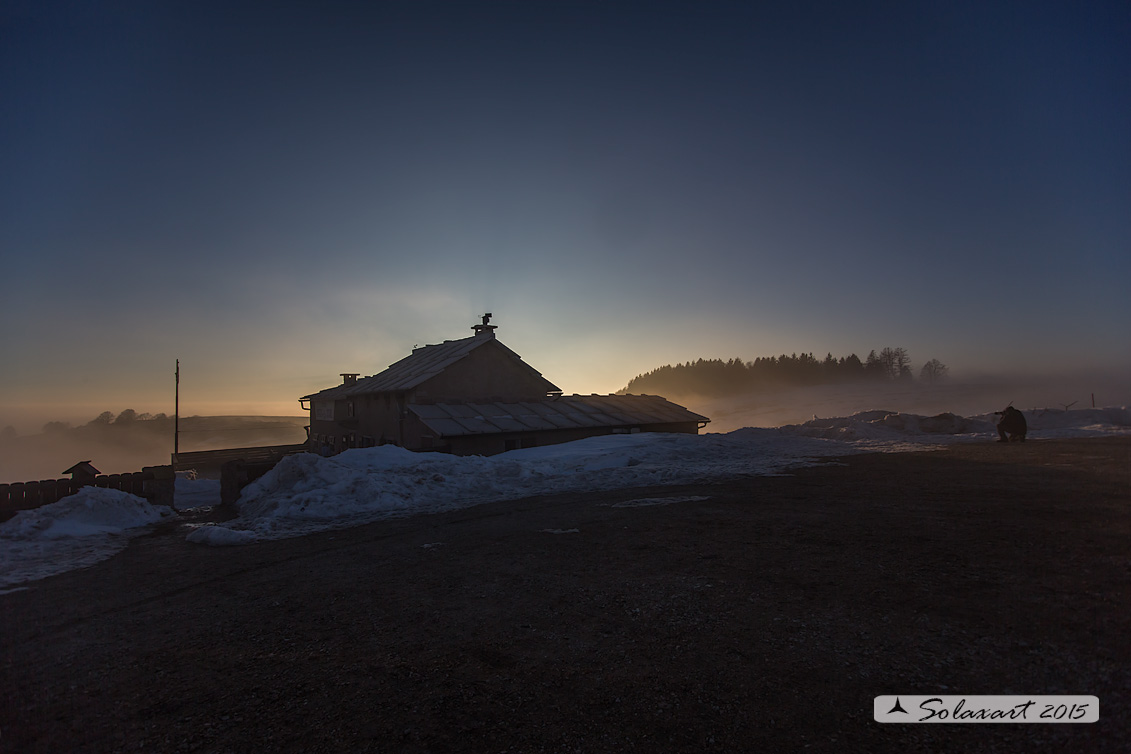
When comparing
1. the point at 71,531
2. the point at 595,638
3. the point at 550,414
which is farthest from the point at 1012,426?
the point at 71,531

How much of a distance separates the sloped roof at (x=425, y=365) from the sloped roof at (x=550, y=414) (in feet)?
7.30

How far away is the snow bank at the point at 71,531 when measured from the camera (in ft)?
29.2

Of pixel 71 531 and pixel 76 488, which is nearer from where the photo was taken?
pixel 71 531

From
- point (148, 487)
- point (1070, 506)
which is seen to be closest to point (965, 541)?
point (1070, 506)

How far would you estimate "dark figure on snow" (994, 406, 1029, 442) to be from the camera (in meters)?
23.5

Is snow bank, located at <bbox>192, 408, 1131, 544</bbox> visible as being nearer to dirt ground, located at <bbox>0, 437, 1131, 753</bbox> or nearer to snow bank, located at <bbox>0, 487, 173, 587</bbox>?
snow bank, located at <bbox>0, 487, 173, 587</bbox>

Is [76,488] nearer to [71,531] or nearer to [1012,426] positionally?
[71,531]

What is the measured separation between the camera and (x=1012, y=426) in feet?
77.9

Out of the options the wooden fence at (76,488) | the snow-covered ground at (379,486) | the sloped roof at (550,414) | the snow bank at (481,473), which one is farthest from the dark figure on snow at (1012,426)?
the wooden fence at (76,488)

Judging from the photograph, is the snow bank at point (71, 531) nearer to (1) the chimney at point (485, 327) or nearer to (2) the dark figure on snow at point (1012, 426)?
(1) the chimney at point (485, 327)

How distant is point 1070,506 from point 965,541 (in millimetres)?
4026

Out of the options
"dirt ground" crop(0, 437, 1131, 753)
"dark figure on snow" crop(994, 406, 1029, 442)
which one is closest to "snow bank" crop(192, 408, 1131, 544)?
"dark figure on snow" crop(994, 406, 1029, 442)

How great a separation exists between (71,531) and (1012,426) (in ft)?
112

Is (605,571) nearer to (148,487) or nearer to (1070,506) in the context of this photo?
(1070,506)
